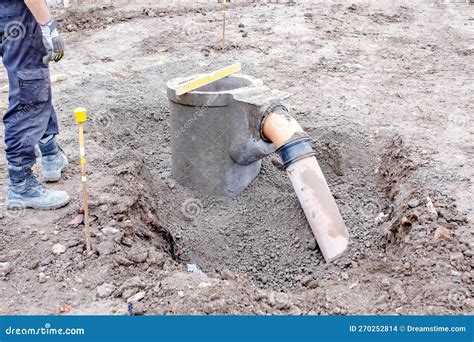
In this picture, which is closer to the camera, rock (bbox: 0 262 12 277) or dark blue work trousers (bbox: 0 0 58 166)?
rock (bbox: 0 262 12 277)

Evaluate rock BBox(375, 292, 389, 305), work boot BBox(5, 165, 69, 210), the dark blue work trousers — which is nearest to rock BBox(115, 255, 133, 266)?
work boot BBox(5, 165, 69, 210)

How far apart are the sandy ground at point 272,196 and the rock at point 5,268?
10mm

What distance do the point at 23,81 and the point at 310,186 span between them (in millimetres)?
2121

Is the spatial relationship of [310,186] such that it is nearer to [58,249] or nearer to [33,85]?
[58,249]

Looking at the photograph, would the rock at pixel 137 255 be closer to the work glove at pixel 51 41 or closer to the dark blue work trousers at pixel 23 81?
the dark blue work trousers at pixel 23 81

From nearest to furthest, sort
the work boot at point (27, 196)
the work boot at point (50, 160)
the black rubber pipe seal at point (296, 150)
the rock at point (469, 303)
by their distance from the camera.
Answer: the rock at point (469, 303)
the work boot at point (27, 196)
the black rubber pipe seal at point (296, 150)
the work boot at point (50, 160)

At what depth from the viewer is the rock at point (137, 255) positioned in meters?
3.44

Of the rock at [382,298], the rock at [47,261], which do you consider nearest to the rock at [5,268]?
the rock at [47,261]

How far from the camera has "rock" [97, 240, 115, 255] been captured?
343 cm

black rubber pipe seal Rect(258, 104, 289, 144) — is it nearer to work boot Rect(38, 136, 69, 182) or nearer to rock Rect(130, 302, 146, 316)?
work boot Rect(38, 136, 69, 182)

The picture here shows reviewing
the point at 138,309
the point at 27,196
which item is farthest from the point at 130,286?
the point at 27,196

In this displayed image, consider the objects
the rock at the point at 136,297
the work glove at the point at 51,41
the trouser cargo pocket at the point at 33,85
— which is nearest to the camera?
the rock at the point at 136,297

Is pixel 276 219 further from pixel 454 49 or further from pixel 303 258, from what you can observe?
pixel 454 49

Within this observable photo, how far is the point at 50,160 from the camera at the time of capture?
4.29 meters
